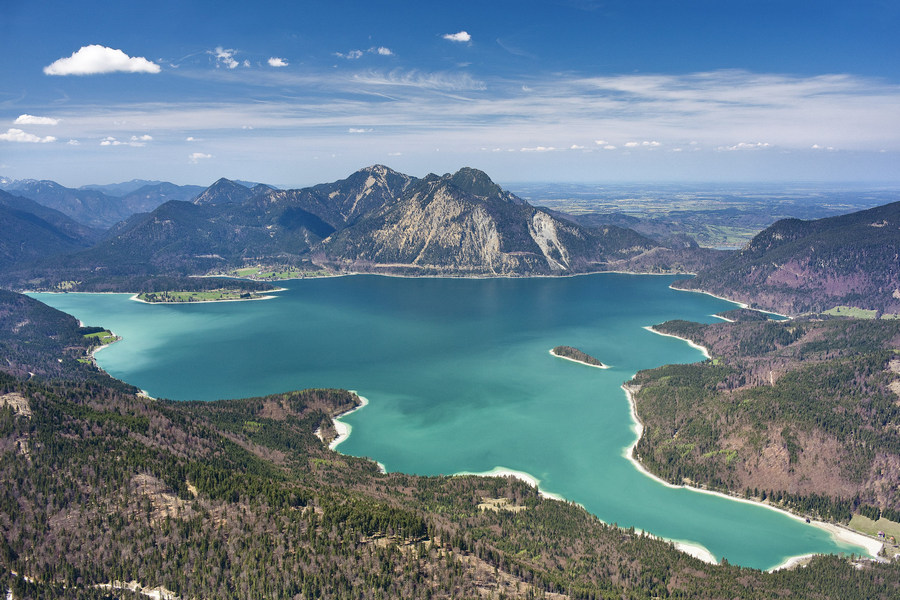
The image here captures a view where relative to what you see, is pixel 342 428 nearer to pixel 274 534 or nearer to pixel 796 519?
pixel 274 534

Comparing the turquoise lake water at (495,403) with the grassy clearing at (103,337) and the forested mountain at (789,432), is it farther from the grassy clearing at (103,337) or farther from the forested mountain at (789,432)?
the forested mountain at (789,432)

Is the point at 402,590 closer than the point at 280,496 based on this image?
Yes

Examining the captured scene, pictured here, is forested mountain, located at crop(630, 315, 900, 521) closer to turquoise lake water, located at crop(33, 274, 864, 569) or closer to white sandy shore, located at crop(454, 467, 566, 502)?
turquoise lake water, located at crop(33, 274, 864, 569)

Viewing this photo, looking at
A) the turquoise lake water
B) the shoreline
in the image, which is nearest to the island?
the turquoise lake water

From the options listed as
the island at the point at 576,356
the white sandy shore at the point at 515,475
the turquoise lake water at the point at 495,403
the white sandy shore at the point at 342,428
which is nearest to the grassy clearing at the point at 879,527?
the turquoise lake water at the point at 495,403

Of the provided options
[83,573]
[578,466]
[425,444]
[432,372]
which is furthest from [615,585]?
[432,372]

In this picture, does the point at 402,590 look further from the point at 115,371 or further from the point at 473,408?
the point at 115,371

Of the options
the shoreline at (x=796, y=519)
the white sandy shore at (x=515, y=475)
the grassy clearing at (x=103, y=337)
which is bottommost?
the shoreline at (x=796, y=519)
